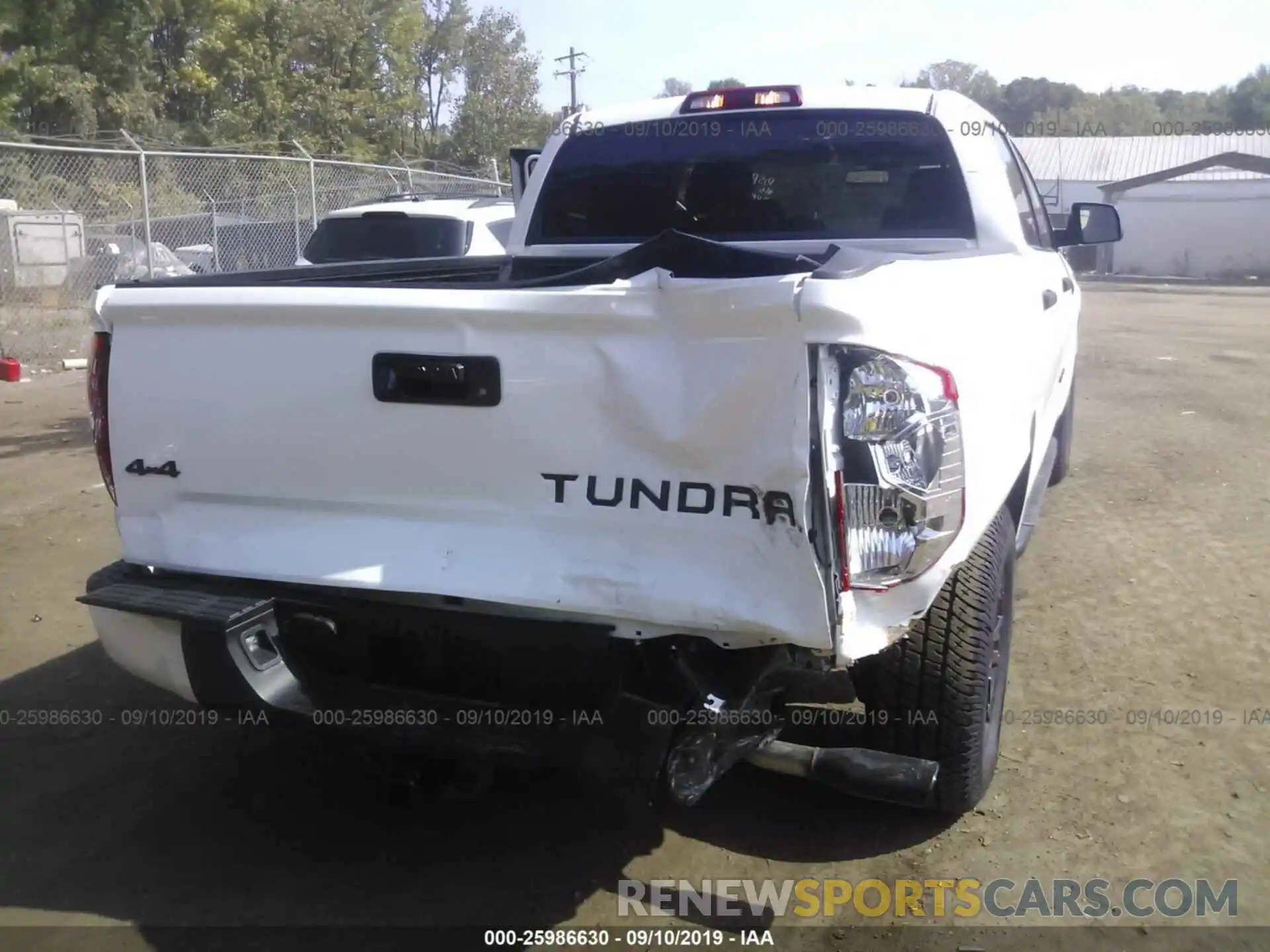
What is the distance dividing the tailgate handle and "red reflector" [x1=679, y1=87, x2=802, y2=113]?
225 centimetres

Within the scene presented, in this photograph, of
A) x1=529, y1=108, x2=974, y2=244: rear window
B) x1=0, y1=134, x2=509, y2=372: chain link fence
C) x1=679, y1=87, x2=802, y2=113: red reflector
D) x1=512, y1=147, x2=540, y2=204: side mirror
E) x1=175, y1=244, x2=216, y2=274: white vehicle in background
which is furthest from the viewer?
x1=175, y1=244, x2=216, y2=274: white vehicle in background

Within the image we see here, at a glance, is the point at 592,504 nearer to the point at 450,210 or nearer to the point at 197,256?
the point at 450,210

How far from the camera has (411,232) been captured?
8.81 meters

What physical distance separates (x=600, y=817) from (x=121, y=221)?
38.5 ft

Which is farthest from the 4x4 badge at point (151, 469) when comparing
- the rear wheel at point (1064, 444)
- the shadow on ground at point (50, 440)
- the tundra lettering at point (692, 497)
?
the shadow on ground at point (50, 440)

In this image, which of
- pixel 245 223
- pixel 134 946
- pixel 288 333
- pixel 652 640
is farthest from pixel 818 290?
pixel 245 223

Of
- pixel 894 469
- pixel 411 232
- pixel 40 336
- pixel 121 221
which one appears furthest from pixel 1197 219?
pixel 894 469

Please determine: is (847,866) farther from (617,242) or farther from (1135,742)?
(617,242)

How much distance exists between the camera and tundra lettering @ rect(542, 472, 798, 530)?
2.30m

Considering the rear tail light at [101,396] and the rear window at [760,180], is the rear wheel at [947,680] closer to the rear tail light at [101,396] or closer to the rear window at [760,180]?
the rear window at [760,180]

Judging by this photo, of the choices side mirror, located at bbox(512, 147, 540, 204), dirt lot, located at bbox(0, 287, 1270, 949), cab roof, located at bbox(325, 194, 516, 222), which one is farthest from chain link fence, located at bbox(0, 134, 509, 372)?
dirt lot, located at bbox(0, 287, 1270, 949)

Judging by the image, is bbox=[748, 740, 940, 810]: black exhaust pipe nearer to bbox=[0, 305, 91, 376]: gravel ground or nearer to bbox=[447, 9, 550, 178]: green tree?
bbox=[0, 305, 91, 376]: gravel ground

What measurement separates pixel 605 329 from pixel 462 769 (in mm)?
1381

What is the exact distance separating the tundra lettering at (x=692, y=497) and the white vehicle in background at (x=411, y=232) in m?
6.34
